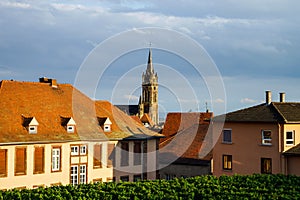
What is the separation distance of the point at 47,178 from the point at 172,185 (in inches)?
588

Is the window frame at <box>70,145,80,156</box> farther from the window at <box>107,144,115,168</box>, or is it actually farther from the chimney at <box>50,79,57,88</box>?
the chimney at <box>50,79,57,88</box>

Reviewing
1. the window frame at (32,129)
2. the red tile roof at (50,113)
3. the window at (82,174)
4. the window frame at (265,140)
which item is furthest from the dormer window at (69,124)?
the window frame at (265,140)

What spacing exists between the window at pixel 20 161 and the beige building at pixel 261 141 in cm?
1840

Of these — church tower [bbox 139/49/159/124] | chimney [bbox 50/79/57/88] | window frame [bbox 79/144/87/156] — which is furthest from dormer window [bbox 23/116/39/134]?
church tower [bbox 139/49/159/124]

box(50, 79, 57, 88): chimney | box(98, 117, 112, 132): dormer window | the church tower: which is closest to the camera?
box(98, 117, 112, 132): dormer window

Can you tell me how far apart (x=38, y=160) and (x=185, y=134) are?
19.0 m

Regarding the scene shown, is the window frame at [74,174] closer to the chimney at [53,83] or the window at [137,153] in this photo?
the window at [137,153]

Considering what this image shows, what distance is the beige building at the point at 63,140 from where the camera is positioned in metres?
42.1

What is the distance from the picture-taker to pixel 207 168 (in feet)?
161

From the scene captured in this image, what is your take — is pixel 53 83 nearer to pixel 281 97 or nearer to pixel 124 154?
pixel 124 154

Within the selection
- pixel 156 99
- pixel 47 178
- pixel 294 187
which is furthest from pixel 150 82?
pixel 294 187

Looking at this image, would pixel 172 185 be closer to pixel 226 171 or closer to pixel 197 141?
pixel 226 171

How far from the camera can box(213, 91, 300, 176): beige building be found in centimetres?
4234

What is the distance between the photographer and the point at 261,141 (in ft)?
143
